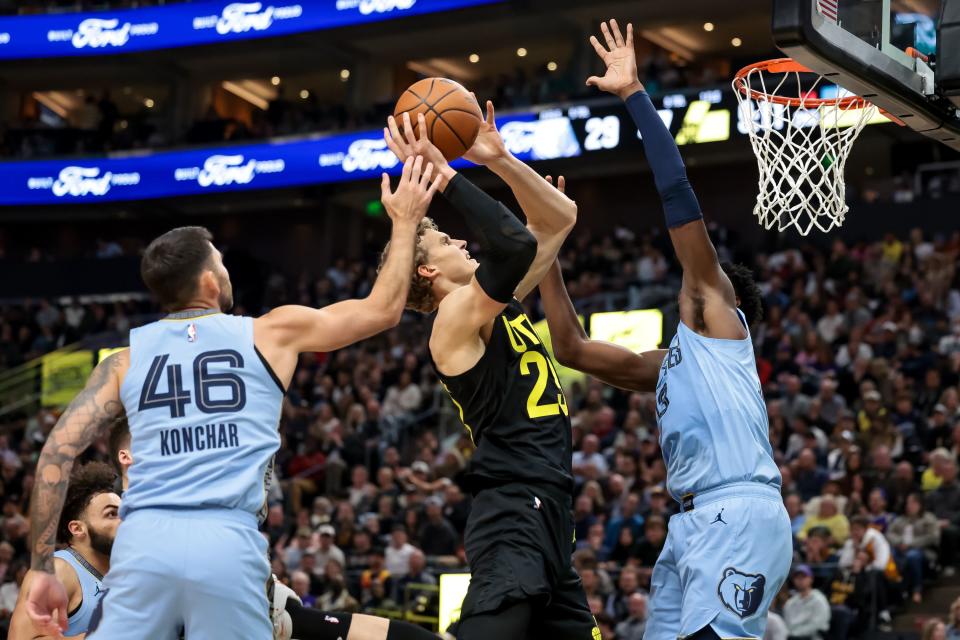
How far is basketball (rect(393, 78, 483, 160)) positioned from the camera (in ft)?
16.9

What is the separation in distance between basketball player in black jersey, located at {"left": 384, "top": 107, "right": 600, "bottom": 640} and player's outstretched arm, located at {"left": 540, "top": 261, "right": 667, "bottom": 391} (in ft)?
1.50

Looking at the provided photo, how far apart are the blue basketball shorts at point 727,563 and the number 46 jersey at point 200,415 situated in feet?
5.16

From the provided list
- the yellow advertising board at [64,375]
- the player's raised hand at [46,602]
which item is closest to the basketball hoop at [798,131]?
the player's raised hand at [46,602]

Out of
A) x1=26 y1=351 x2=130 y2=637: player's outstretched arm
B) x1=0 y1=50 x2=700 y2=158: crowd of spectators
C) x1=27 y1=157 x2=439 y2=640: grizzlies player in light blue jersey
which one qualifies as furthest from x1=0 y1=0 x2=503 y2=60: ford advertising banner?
x1=26 y1=351 x2=130 y2=637: player's outstretched arm

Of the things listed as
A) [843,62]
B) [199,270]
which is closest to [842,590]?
[843,62]

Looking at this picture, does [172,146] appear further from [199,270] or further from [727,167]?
[199,270]

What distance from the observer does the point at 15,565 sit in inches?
594

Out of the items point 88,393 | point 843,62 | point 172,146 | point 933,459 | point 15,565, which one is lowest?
point 15,565

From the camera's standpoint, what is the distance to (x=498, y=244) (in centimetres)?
454

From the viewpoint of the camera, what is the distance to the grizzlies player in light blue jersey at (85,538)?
5.52 meters

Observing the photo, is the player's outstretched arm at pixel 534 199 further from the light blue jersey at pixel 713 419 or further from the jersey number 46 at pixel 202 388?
the jersey number 46 at pixel 202 388

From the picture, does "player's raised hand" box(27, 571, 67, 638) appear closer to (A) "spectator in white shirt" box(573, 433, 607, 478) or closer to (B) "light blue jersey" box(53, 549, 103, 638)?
(B) "light blue jersey" box(53, 549, 103, 638)

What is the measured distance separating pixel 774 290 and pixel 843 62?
12.3 metres

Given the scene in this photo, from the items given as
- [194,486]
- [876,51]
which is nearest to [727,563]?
[194,486]
